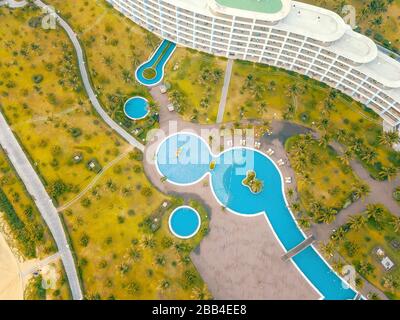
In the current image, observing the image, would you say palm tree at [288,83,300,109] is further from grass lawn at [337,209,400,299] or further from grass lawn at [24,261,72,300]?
grass lawn at [24,261,72,300]

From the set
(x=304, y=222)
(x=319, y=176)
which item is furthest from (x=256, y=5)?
(x=304, y=222)

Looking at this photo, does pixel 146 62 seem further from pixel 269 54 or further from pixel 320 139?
pixel 320 139

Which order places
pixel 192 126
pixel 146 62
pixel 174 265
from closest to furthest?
1. pixel 174 265
2. pixel 192 126
3. pixel 146 62

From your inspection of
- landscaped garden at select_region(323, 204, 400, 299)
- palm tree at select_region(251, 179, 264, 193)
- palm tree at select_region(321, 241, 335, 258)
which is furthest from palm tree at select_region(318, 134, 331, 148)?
palm tree at select_region(321, 241, 335, 258)

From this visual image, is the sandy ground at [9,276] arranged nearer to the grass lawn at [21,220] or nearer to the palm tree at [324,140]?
the grass lawn at [21,220]

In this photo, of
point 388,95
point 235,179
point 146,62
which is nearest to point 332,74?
point 388,95

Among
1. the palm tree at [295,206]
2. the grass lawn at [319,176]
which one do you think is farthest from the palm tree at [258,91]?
the palm tree at [295,206]

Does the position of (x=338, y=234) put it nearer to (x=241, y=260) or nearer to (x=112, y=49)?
(x=241, y=260)

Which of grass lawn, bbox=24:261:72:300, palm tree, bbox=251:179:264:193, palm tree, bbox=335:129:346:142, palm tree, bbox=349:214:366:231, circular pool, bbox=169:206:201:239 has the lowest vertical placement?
grass lawn, bbox=24:261:72:300
